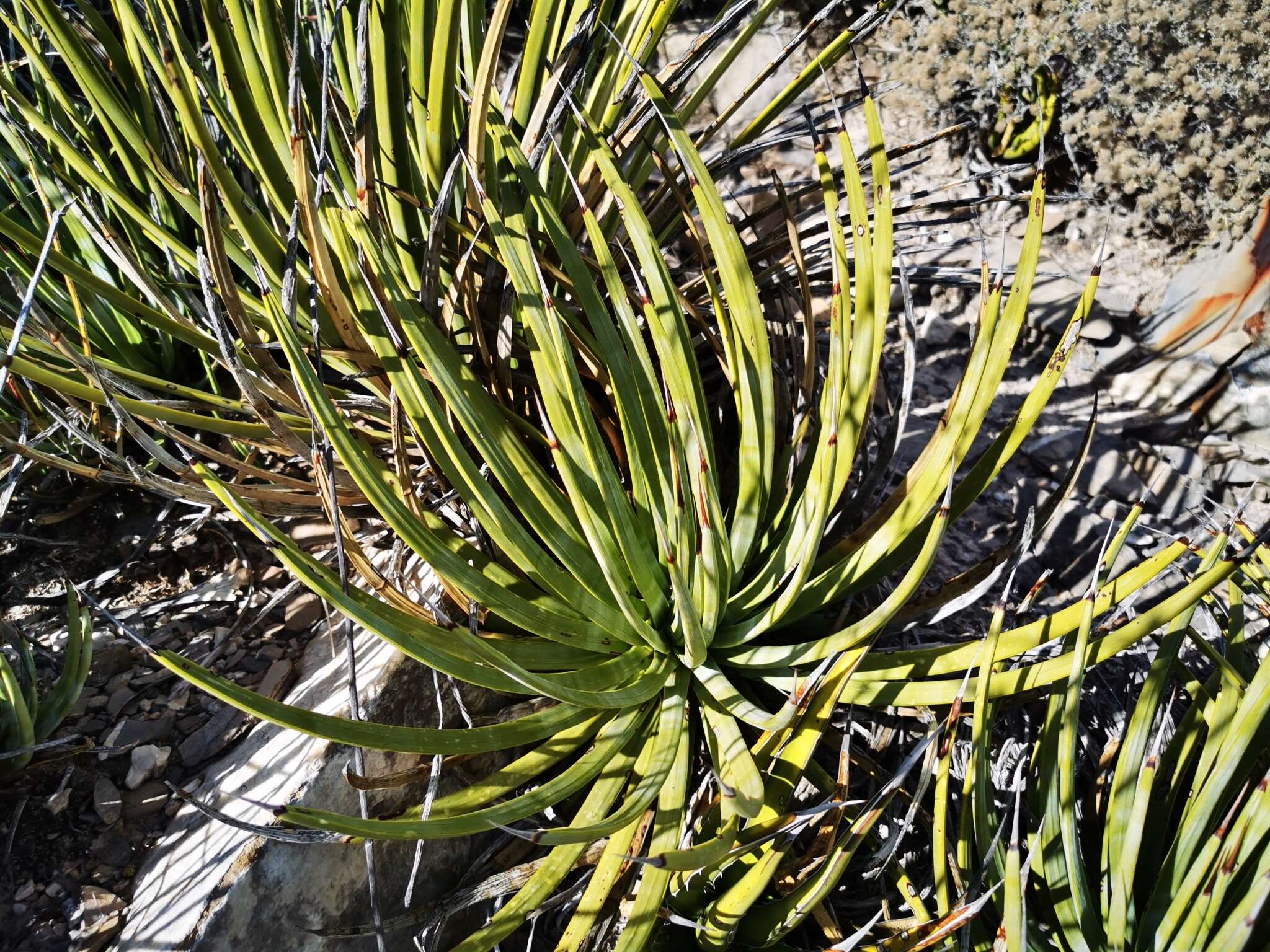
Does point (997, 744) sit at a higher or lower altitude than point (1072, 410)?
higher

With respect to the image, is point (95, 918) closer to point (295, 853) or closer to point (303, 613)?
point (295, 853)

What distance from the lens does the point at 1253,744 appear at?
1183 mm

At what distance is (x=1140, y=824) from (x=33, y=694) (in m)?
1.60

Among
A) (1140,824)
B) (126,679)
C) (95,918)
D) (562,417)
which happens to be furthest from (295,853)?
(1140,824)

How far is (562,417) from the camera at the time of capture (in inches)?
47.7

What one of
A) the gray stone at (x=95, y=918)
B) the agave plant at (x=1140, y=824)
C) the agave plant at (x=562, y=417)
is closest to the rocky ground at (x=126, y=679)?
the gray stone at (x=95, y=918)

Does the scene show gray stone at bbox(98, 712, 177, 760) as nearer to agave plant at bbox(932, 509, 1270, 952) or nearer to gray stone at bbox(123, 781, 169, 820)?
gray stone at bbox(123, 781, 169, 820)

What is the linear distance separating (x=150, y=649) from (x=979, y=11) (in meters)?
3.14

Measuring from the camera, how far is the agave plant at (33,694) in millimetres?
1252

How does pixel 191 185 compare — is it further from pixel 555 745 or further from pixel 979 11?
pixel 979 11

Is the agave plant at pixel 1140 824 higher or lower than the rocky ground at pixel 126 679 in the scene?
lower

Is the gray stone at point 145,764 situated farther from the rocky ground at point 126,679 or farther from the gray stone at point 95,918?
the gray stone at point 95,918

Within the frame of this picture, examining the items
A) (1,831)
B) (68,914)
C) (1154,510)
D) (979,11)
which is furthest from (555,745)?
(979,11)

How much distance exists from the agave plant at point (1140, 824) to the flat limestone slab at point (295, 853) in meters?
0.79
